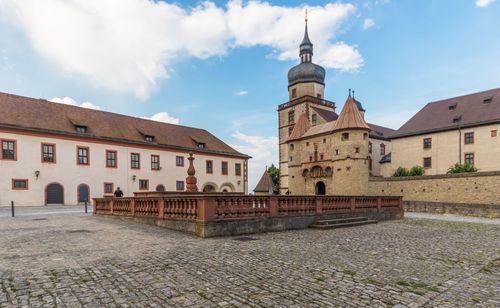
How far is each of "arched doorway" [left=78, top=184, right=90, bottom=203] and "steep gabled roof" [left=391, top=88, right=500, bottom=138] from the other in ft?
125

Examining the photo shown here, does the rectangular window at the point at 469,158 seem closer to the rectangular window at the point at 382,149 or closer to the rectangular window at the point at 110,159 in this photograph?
the rectangular window at the point at 382,149

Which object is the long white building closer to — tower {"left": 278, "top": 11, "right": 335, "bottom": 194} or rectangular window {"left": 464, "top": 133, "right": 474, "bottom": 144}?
tower {"left": 278, "top": 11, "right": 335, "bottom": 194}

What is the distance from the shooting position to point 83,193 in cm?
2838

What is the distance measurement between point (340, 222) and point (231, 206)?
229 inches

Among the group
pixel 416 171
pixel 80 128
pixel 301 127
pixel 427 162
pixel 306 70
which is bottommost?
pixel 416 171

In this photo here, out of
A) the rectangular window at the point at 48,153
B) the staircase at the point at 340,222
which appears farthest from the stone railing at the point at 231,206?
Result: the rectangular window at the point at 48,153

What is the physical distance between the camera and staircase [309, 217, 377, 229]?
11750mm

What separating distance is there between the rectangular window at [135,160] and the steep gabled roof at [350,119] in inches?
939

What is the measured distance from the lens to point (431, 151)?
115 feet

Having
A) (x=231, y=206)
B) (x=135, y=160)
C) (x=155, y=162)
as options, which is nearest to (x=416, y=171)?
(x=155, y=162)

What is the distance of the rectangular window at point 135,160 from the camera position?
32.2 metres

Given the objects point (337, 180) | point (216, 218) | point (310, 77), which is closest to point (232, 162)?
point (337, 180)

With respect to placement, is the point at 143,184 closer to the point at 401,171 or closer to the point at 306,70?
the point at 401,171

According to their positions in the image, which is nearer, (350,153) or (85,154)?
(85,154)
